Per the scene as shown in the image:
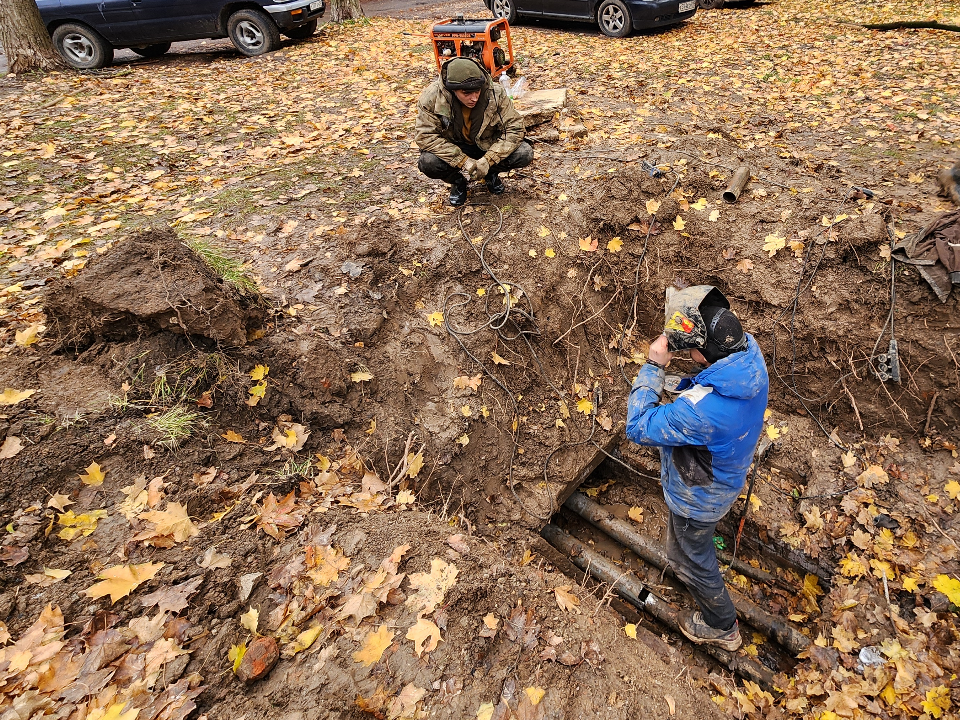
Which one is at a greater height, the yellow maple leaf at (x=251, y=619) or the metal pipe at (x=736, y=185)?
the metal pipe at (x=736, y=185)

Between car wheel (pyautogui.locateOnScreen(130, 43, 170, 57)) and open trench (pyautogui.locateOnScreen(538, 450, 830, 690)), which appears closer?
open trench (pyautogui.locateOnScreen(538, 450, 830, 690))

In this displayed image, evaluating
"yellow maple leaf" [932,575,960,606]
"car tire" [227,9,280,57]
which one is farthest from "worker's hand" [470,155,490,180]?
"car tire" [227,9,280,57]

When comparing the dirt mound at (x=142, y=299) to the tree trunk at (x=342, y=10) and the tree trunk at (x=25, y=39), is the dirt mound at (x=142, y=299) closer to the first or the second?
the tree trunk at (x=25, y=39)

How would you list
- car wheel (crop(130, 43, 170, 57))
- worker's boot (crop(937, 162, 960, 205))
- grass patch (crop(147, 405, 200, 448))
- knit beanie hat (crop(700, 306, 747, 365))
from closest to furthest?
1. knit beanie hat (crop(700, 306, 747, 365))
2. grass patch (crop(147, 405, 200, 448))
3. worker's boot (crop(937, 162, 960, 205))
4. car wheel (crop(130, 43, 170, 57))

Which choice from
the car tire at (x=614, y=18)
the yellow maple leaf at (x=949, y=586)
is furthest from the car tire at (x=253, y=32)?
the yellow maple leaf at (x=949, y=586)

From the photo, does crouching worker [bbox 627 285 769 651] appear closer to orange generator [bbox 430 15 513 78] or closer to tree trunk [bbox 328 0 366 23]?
orange generator [bbox 430 15 513 78]

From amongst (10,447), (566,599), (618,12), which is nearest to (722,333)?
(566,599)

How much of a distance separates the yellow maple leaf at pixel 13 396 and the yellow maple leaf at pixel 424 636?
307cm

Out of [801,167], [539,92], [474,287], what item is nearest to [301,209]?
[474,287]

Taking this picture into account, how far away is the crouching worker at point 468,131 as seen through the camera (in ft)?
16.2

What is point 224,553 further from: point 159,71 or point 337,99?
point 159,71

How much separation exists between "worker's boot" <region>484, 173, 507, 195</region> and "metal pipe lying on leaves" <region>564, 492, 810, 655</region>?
11.5ft

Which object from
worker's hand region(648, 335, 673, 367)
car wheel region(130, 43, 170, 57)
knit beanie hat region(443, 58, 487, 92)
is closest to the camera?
worker's hand region(648, 335, 673, 367)

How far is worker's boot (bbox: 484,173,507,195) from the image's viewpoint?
5.49m
